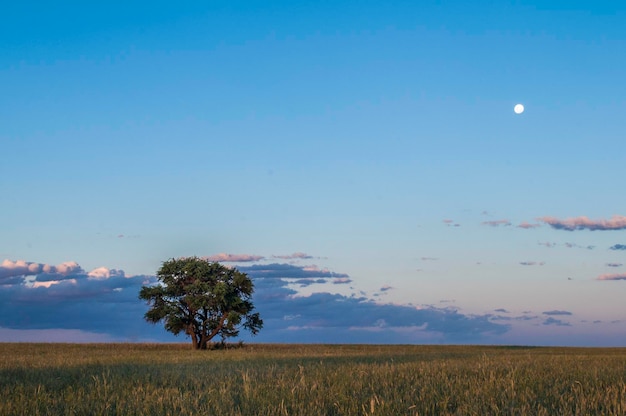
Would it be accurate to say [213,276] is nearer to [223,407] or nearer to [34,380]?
[34,380]

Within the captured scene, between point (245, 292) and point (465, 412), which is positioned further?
point (245, 292)

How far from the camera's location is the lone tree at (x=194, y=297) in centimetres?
4944

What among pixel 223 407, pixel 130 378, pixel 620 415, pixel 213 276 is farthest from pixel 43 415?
pixel 213 276

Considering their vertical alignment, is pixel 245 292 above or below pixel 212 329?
above

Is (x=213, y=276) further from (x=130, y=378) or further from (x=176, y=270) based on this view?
(x=130, y=378)

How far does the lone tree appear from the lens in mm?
49438

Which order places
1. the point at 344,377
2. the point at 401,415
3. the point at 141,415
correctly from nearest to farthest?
the point at 401,415, the point at 141,415, the point at 344,377

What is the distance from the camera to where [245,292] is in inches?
1994

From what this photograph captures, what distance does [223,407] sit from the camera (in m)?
8.34

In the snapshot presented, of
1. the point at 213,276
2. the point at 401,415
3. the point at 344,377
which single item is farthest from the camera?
the point at 213,276

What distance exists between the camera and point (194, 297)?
161 ft

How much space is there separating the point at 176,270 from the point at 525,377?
41.2 metres

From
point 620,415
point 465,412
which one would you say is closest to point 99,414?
point 465,412

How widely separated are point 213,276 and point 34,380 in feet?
121
